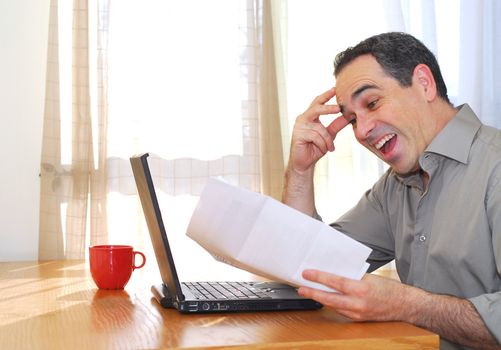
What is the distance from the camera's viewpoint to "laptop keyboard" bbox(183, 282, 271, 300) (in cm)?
113

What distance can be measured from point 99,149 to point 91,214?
22cm

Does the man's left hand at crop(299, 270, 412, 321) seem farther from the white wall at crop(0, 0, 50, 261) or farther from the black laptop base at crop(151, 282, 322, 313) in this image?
the white wall at crop(0, 0, 50, 261)

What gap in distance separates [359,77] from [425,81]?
0.14 m

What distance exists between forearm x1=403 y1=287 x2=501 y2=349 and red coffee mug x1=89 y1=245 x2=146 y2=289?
56 cm

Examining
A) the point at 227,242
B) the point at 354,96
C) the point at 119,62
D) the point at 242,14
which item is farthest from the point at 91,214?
the point at 227,242

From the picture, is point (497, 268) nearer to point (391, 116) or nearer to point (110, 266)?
point (391, 116)

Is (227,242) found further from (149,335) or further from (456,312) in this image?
(456,312)

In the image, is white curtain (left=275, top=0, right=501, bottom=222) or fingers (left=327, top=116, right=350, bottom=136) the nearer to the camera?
fingers (left=327, top=116, right=350, bottom=136)

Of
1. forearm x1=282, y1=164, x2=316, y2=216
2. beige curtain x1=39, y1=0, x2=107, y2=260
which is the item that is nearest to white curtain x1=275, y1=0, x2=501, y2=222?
beige curtain x1=39, y1=0, x2=107, y2=260

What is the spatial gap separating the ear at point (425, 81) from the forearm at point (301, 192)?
1.20 ft

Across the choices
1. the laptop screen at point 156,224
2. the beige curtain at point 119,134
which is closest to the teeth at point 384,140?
the laptop screen at point 156,224

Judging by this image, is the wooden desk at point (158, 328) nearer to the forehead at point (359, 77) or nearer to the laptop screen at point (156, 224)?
the laptop screen at point (156, 224)

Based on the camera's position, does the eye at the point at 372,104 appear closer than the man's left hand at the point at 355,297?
No

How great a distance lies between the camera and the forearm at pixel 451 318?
110cm
